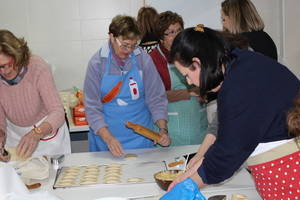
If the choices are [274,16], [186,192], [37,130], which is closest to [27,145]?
[37,130]

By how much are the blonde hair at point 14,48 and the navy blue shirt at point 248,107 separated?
3.70ft

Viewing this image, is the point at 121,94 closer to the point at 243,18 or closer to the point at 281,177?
the point at 243,18

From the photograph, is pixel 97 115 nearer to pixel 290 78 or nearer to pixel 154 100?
pixel 154 100

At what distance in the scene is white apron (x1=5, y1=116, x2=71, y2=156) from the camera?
7.30 feet

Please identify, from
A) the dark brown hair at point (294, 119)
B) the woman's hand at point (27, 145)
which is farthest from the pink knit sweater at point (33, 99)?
the dark brown hair at point (294, 119)

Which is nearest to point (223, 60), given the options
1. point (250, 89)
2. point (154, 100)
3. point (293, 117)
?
point (250, 89)

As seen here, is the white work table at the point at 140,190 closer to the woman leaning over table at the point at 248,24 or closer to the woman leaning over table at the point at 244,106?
the woman leaning over table at the point at 244,106

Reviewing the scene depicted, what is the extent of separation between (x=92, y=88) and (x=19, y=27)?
1.51 meters

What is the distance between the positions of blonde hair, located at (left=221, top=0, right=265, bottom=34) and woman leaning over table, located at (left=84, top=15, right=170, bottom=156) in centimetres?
57

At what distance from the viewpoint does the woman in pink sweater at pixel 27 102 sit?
6.50 feet

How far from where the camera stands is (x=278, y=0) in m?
3.55

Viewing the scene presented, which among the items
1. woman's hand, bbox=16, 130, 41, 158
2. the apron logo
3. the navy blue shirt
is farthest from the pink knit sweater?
the navy blue shirt

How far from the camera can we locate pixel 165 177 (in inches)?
62.9

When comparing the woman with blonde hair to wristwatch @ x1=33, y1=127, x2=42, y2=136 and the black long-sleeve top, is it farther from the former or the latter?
wristwatch @ x1=33, y1=127, x2=42, y2=136
